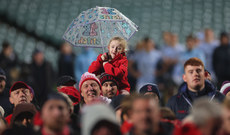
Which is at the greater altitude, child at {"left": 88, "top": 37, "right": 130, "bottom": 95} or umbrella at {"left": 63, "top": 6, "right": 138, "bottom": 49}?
umbrella at {"left": 63, "top": 6, "right": 138, "bottom": 49}

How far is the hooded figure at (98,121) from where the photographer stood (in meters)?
Result: 4.04

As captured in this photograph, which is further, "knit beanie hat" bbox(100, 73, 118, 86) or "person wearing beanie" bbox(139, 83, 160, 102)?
"person wearing beanie" bbox(139, 83, 160, 102)

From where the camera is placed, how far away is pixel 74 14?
1825 cm

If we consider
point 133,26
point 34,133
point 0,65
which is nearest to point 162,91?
point 0,65

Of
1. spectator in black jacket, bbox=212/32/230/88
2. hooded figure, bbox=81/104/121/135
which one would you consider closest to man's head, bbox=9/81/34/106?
hooded figure, bbox=81/104/121/135

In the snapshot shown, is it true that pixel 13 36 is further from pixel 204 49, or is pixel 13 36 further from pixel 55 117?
pixel 55 117

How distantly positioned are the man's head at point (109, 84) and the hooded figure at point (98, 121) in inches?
122

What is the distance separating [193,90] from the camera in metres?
6.32

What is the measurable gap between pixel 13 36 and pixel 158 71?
16.8ft

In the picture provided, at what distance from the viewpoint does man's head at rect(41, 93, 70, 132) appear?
13.8 ft

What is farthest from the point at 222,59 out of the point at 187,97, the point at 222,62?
the point at 187,97

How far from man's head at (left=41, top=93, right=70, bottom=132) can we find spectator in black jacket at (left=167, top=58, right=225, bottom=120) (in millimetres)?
2143

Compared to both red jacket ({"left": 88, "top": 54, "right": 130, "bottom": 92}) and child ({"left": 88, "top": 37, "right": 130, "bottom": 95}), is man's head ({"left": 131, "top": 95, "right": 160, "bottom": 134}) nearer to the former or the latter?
child ({"left": 88, "top": 37, "right": 130, "bottom": 95})

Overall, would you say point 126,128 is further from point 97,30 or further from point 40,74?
point 40,74
